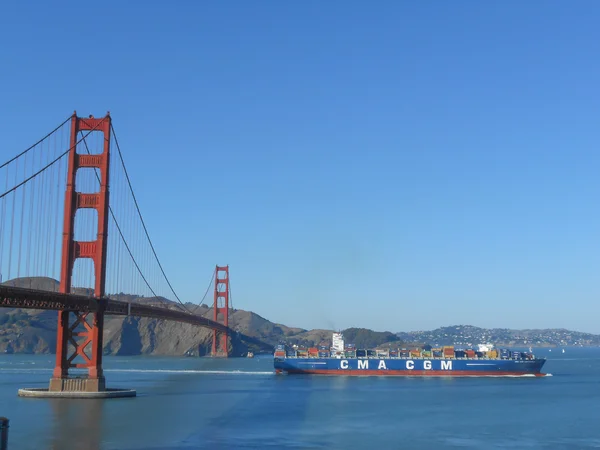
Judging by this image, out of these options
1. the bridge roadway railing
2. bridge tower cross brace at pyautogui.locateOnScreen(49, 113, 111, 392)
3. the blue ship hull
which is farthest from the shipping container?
bridge tower cross brace at pyautogui.locateOnScreen(49, 113, 111, 392)

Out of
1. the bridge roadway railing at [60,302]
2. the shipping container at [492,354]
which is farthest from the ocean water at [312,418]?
the shipping container at [492,354]

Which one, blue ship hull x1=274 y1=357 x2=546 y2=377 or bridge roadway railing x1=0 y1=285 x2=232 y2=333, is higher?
bridge roadway railing x1=0 y1=285 x2=232 y2=333

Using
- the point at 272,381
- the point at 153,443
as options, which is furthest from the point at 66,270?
the point at 272,381

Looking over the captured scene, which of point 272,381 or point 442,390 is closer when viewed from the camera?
point 442,390

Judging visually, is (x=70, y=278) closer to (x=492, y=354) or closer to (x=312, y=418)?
(x=312, y=418)

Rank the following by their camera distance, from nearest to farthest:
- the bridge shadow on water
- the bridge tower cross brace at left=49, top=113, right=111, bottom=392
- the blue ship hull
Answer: the bridge shadow on water
the bridge tower cross brace at left=49, top=113, right=111, bottom=392
the blue ship hull

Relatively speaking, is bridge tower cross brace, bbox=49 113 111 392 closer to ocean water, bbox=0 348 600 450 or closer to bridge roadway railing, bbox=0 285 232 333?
bridge roadway railing, bbox=0 285 232 333

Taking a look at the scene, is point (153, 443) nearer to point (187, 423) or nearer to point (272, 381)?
point (187, 423)
